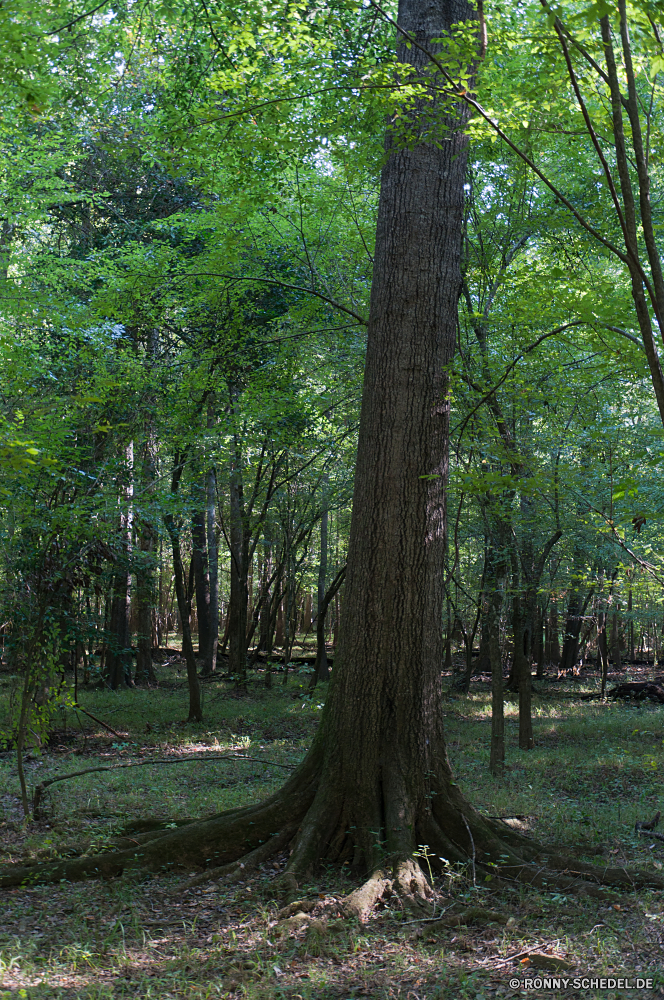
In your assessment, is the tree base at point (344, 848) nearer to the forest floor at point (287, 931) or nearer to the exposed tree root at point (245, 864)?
the exposed tree root at point (245, 864)

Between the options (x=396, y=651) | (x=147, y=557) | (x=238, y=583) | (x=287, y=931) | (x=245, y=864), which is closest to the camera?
(x=287, y=931)

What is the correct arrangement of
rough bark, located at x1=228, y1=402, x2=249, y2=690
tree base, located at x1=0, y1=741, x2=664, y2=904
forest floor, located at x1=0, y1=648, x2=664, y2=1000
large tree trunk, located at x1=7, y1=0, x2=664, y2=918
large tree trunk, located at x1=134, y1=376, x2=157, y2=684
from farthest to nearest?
rough bark, located at x1=228, y1=402, x2=249, y2=690 → large tree trunk, located at x1=134, y1=376, x2=157, y2=684 → large tree trunk, located at x1=7, y1=0, x2=664, y2=918 → tree base, located at x1=0, y1=741, x2=664, y2=904 → forest floor, located at x1=0, y1=648, x2=664, y2=1000

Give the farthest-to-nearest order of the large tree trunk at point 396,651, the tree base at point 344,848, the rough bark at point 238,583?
the rough bark at point 238,583
the large tree trunk at point 396,651
the tree base at point 344,848

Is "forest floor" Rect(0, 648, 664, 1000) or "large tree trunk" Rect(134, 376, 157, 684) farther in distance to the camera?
"large tree trunk" Rect(134, 376, 157, 684)

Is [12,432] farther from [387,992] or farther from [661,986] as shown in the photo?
[661,986]

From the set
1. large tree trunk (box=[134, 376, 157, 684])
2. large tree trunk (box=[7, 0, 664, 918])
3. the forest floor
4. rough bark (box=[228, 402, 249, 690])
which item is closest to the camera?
the forest floor

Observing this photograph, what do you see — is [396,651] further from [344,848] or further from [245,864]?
[245,864]

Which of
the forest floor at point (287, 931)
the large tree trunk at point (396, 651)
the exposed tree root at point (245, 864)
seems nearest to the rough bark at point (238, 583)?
the forest floor at point (287, 931)

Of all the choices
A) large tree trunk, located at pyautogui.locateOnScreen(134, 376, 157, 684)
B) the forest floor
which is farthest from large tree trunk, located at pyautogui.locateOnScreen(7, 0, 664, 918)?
large tree trunk, located at pyautogui.locateOnScreen(134, 376, 157, 684)

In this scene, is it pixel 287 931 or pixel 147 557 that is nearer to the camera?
pixel 287 931

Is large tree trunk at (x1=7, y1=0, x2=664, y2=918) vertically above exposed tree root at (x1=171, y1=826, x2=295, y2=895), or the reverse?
large tree trunk at (x1=7, y1=0, x2=664, y2=918)

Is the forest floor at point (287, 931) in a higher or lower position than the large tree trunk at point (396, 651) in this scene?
lower

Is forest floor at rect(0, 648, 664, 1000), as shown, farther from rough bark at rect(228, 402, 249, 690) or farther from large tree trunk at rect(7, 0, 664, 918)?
rough bark at rect(228, 402, 249, 690)

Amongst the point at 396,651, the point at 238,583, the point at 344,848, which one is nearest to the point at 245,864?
the point at 344,848
